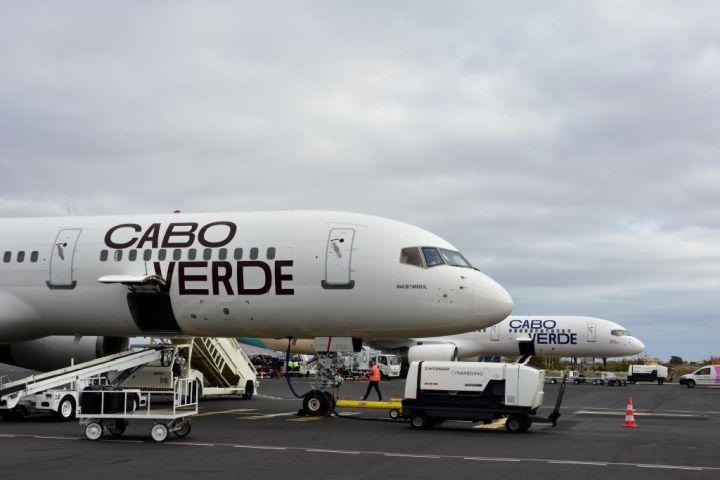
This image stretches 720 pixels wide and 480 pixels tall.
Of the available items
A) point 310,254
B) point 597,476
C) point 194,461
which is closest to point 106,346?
point 310,254

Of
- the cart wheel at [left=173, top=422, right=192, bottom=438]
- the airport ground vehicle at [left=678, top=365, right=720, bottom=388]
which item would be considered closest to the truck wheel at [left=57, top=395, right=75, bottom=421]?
the cart wheel at [left=173, top=422, right=192, bottom=438]

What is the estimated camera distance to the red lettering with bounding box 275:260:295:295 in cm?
2327

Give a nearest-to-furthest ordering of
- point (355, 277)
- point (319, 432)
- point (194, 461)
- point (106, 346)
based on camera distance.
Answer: point (194, 461) → point (319, 432) → point (355, 277) → point (106, 346)

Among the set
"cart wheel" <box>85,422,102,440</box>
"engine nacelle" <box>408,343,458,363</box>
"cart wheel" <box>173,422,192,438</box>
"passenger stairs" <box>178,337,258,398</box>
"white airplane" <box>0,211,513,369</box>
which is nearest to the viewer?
"cart wheel" <box>85,422,102,440</box>

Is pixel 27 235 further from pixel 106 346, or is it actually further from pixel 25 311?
pixel 106 346

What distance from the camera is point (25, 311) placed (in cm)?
2539

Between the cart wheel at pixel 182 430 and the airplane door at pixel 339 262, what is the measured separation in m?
5.45

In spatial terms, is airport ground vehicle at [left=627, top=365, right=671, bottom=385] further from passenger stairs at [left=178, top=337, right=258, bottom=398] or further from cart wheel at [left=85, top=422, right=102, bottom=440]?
cart wheel at [left=85, top=422, right=102, bottom=440]

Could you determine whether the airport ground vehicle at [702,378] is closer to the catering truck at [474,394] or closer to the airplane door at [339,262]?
the catering truck at [474,394]

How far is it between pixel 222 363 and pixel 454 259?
14357 millimetres

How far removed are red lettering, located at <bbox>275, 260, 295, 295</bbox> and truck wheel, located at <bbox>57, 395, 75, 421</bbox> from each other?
20.5 ft

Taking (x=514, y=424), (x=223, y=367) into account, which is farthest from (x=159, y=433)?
(x=223, y=367)

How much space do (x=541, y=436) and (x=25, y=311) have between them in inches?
594

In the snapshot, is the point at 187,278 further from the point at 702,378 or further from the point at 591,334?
the point at 702,378
